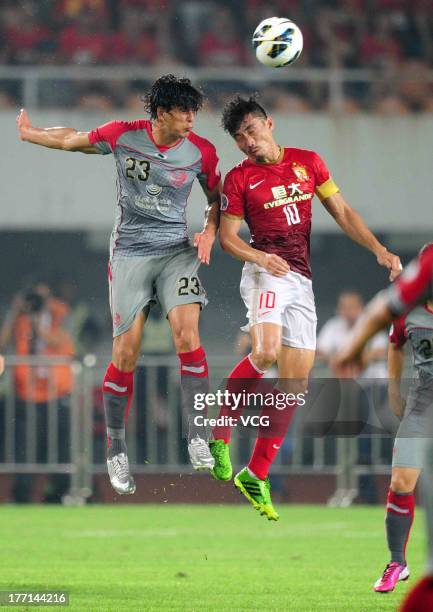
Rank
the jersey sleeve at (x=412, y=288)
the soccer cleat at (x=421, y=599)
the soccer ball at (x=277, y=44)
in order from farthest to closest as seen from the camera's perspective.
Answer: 1. the soccer ball at (x=277, y=44)
2. the jersey sleeve at (x=412, y=288)
3. the soccer cleat at (x=421, y=599)

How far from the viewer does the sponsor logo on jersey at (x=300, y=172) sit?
11.3 meters

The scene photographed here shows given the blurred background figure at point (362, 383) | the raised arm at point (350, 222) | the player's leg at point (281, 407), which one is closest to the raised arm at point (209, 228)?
the raised arm at point (350, 222)

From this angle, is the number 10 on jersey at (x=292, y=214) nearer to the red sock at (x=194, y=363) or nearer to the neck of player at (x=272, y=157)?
the neck of player at (x=272, y=157)

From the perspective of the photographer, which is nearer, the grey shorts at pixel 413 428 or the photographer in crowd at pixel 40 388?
the grey shorts at pixel 413 428

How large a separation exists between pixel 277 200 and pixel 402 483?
87.6 inches

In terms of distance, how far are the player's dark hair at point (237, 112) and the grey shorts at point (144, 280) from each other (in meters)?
1.00

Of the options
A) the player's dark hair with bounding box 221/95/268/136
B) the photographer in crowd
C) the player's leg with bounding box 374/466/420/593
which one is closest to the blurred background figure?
the photographer in crowd

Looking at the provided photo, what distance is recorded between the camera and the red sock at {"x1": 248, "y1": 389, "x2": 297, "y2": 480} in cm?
1148

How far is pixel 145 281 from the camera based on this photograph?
37.1ft

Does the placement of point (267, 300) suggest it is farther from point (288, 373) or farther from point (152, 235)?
point (152, 235)

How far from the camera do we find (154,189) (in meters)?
11.2

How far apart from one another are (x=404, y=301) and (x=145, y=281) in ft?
16.5

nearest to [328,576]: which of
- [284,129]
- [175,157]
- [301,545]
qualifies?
[301,545]

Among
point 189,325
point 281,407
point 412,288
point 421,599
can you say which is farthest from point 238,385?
point 421,599
